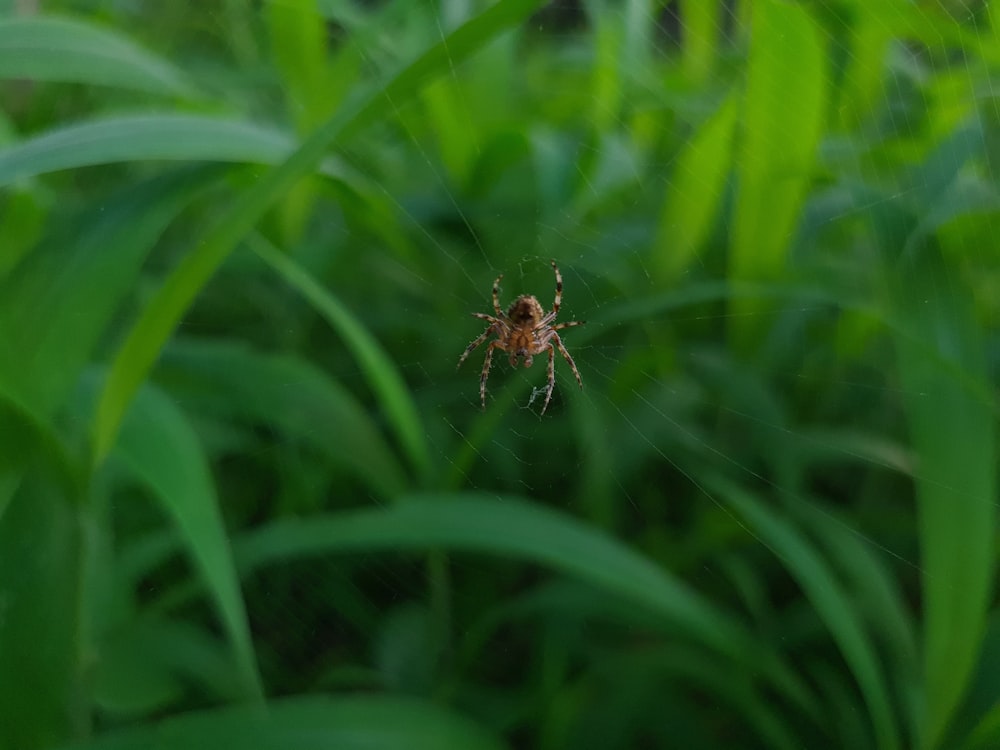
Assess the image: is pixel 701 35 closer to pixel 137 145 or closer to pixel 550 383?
pixel 550 383

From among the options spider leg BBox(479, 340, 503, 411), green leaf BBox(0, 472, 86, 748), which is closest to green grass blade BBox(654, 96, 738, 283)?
spider leg BBox(479, 340, 503, 411)

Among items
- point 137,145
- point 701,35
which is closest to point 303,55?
point 137,145

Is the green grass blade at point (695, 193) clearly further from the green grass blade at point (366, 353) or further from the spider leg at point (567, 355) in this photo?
the green grass blade at point (366, 353)

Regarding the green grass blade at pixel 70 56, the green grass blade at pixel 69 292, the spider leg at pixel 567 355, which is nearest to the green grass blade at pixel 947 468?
the spider leg at pixel 567 355

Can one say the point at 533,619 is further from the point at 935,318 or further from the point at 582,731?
the point at 935,318

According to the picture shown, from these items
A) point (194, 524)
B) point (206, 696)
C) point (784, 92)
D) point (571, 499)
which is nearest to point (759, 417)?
point (571, 499)

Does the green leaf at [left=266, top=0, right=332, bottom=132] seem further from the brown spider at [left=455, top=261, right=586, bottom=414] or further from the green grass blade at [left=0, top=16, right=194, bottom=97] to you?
the brown spider at [left=455, top=261, right=586, bottom=414]
